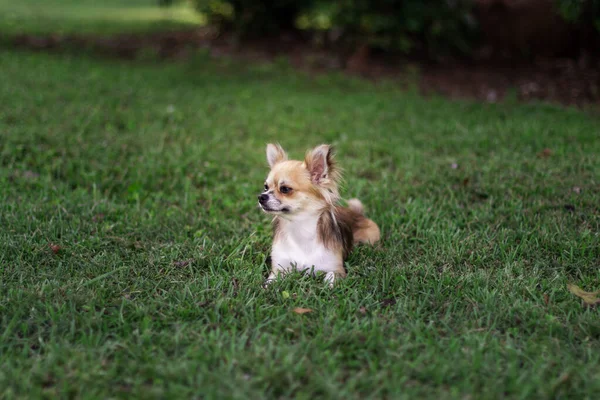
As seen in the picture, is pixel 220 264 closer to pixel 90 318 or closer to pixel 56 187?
pixel 90 318

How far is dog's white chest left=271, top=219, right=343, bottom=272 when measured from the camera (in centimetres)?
382

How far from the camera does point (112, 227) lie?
454 cm

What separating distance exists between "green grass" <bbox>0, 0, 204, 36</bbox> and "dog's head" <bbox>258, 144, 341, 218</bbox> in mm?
9447

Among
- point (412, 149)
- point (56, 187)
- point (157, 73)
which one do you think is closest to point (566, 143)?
point (412, 149)

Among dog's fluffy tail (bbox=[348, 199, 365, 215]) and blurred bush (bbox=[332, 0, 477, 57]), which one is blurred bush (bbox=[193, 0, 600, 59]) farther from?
dog's fluffy tail (bbox=[348, 199, 365, 215])

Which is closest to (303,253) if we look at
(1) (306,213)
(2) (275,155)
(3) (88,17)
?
(1) (306,213)

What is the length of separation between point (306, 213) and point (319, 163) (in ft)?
1.11

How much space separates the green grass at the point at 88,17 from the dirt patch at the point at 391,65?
0.97 metres

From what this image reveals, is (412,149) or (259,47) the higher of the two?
(259,47)

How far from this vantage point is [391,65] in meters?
10.2

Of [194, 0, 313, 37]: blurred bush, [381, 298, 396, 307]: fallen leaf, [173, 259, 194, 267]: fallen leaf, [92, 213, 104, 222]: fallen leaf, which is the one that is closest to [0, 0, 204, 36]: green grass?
[194, 0, 313, 37]: blurred bush

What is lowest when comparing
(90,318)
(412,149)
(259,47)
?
(90,318)

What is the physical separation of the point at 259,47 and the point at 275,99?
3.47 m

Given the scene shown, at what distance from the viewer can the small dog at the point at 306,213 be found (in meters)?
3.72
